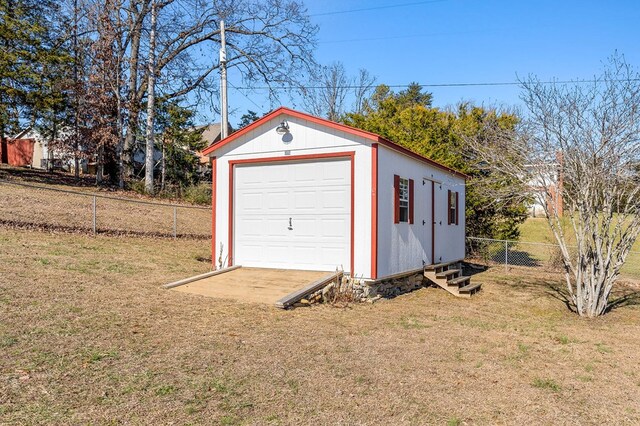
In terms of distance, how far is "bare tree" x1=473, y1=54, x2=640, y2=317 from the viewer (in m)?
7.60

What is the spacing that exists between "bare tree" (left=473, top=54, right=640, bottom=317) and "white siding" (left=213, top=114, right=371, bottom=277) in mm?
2837

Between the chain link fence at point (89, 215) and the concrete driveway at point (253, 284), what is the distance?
5.37 metres

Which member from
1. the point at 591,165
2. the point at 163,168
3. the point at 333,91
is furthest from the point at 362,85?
the point at 591,165

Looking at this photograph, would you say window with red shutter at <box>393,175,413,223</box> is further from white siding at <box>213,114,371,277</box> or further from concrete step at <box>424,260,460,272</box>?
concrete step at <box>424,260,460,272</box>

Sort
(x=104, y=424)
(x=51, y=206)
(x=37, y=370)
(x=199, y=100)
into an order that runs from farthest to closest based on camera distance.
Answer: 1. (x=199, y=100)
2. (x=51, y=206)
3. (x=37, y=370)
4. (x=104, y=424)

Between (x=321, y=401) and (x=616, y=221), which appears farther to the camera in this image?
(x=616, y=221)

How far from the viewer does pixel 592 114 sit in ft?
25.6

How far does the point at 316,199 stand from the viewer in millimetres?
9031

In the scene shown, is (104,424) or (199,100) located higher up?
(199,100)

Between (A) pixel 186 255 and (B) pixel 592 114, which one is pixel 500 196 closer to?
(B) pixel 592 114

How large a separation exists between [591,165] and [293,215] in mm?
5269

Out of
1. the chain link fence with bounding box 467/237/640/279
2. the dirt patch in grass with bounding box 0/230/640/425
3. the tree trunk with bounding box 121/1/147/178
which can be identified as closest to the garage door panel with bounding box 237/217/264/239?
the dirt patch in grass with bounding box 0/230/640/425

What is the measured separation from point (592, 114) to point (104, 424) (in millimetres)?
8171

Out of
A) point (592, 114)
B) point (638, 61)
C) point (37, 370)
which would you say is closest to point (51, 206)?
point (37, 370)
